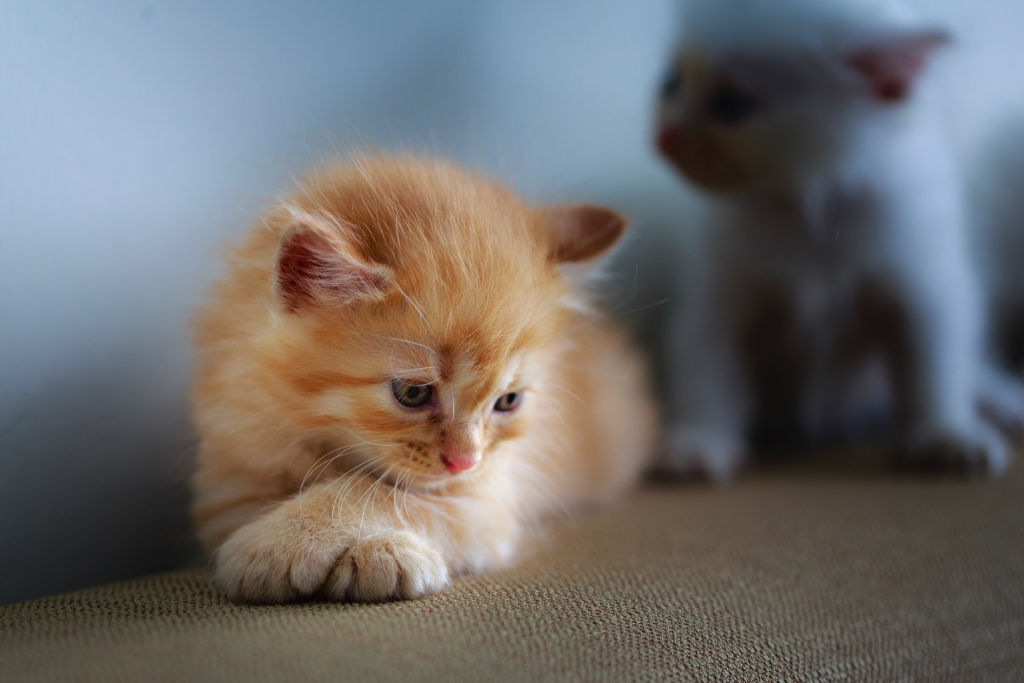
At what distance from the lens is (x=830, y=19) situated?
1536mm

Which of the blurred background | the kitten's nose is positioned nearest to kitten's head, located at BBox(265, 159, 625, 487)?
the blurred background

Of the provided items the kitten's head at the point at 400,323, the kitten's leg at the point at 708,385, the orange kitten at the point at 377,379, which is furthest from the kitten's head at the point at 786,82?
the kitten's head at the point at 400,323

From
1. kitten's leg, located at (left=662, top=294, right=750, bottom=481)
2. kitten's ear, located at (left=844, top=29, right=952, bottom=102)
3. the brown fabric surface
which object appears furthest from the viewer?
kitten's leg, located at (left=662, top=294, right=750, bottom=481)

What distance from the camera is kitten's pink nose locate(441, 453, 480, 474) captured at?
997mm

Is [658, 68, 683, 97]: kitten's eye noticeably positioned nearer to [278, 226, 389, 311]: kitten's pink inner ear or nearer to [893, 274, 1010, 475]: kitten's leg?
[893, 274, 1010, 475]: kitten's leg

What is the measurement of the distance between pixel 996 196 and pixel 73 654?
1969 millimetres

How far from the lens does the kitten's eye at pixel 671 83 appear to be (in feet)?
5.32

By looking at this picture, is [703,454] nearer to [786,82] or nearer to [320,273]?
[786,82]

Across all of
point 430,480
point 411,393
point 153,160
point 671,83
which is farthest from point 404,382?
point 671,83

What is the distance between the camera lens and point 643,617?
93cm

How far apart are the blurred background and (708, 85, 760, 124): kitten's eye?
0.56 feet

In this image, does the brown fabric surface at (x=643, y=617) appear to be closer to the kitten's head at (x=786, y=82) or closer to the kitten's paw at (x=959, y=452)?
the kitten's paw at (x=959, y=452)

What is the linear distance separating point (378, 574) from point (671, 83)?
112 cm

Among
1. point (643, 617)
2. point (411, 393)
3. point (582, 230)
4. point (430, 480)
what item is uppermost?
point (582, 230)
